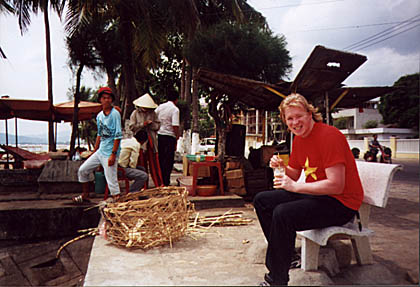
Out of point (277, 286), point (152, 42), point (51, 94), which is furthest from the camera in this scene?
point (51, 94)

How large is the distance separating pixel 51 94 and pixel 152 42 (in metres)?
3.74

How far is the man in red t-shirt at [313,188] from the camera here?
189 centimetres

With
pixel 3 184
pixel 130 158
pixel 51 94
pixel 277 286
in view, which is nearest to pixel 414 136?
pixel 277 286

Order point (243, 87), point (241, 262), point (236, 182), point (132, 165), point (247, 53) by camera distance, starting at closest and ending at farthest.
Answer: point (241, 262) → point (132, 165) → point (243, 87) → point (236, 182) → point (247, 53)

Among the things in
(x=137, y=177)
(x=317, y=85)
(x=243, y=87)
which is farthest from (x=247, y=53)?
(x=137, y=177)

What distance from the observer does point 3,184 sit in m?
6.42

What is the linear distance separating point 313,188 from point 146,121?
3.61 meters

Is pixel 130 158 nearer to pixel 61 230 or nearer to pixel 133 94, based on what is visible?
pixel 61 230

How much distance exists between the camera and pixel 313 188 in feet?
6.22

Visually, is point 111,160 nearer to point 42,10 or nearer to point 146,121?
point 146,121

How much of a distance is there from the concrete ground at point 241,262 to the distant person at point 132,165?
1.32 meters

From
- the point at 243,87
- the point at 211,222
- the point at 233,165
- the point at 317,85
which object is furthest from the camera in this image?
the point at 233,165

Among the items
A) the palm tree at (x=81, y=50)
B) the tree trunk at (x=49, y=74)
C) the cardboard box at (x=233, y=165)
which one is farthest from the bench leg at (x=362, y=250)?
the tree trunk at (x=49, y=74)

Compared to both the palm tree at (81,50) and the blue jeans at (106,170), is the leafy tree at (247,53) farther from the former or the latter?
the palm tree at (81,50)
